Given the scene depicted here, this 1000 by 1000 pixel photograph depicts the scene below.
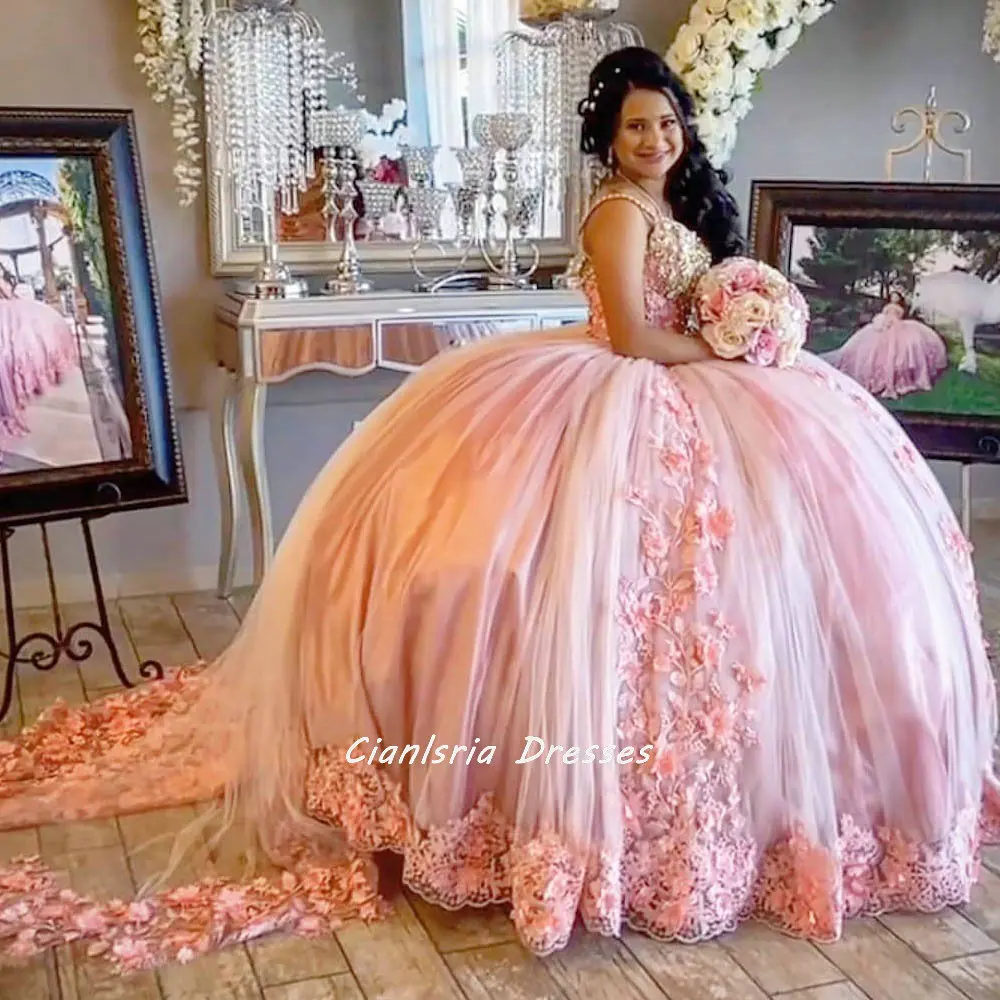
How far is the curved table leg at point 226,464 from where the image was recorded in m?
3.90

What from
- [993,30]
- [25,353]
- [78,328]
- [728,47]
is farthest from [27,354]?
[993,30]

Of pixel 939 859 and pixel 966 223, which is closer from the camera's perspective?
pixel 939 859

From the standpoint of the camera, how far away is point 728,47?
3982mm

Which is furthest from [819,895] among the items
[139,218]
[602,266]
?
[139,218]

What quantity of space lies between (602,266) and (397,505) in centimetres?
57

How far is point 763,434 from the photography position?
7.73ft

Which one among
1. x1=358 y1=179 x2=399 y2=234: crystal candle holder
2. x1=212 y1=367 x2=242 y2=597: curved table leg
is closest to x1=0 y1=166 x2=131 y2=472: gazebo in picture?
x1=212 y1=367 x2=242 y2=597: curved table leg

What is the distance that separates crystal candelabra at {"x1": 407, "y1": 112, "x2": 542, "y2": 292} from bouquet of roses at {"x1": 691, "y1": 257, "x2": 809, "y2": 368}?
149 cm

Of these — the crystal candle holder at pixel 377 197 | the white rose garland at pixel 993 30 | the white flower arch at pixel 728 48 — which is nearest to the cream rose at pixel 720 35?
the white flower arch at pixel 728 48

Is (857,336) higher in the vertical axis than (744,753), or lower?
higher

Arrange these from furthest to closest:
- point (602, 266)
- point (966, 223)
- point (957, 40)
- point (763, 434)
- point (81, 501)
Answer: point (957, 40), point (966, 223), point (81, 501), point (602, 266), point (763, 434)

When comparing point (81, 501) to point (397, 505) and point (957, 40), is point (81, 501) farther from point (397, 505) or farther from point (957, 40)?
point (957, 40)

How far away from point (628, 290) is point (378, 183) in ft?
5.42

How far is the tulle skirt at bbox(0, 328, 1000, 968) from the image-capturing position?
2188 millimetres
